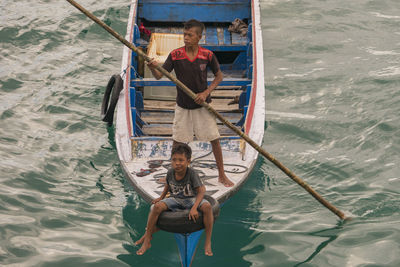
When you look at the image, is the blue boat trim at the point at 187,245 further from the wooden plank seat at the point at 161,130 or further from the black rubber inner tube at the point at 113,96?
the black rubber inner tube at the point at 113,96

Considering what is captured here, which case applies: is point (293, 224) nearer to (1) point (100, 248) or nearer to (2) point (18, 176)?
(1) point (100, 248)

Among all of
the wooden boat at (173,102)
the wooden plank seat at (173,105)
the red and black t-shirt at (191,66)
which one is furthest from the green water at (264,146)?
the red and black t-shirt at (191,66)

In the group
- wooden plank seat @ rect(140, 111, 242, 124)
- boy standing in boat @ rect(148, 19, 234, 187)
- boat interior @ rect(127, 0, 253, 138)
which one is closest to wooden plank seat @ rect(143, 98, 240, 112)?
boat interior @ rect(127, 0, 253, 138)

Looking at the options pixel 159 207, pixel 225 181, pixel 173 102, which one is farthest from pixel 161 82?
pixel 159 207

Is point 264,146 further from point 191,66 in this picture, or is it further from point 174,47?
point 191,66

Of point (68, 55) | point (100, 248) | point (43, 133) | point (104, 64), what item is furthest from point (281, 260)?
point (68, 55)

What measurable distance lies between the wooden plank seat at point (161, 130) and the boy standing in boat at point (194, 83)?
4.30ft

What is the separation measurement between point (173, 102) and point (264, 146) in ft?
5.42

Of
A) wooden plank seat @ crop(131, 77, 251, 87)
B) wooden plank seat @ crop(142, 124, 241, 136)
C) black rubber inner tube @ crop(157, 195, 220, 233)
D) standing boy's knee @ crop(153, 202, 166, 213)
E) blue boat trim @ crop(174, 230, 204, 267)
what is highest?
wooden plank seat @ crop(131, 77, 251, 87)

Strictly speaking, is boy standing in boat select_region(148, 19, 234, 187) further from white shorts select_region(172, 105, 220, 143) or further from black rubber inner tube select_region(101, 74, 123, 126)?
black rubber inner tube select_region(101, 74, 123, 126)

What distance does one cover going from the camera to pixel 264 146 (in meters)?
9.19

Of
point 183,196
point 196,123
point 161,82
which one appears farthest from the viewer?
point 161,82

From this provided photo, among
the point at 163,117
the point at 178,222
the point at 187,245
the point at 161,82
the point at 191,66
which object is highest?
the point at 191,66

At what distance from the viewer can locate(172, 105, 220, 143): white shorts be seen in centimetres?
675
